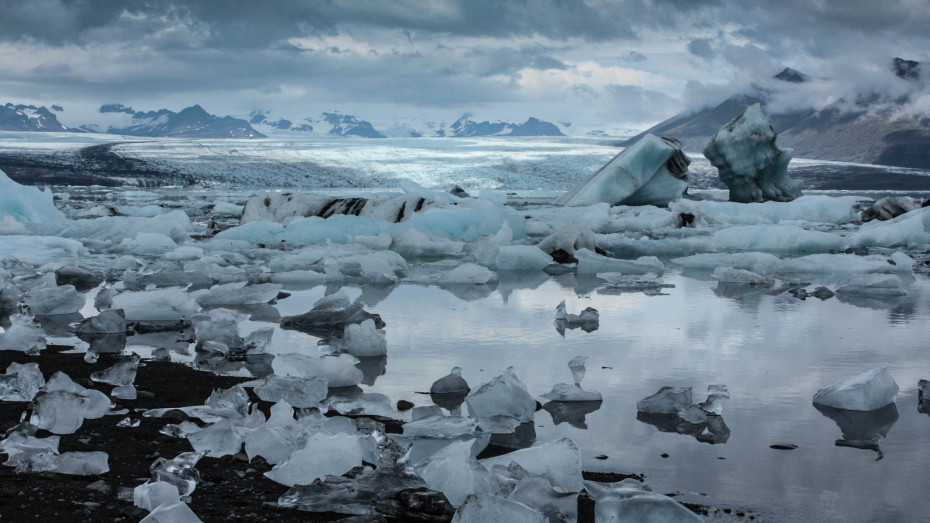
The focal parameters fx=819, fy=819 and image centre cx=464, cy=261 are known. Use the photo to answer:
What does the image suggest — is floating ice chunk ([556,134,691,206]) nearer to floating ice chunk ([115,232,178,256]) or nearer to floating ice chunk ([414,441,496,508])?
floating ice chunk ([115,232,178,256])

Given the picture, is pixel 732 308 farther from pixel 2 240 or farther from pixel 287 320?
pixel 2 240

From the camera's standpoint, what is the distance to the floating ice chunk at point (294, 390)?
2080 millimetres

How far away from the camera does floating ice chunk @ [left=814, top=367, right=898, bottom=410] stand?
2.04 m

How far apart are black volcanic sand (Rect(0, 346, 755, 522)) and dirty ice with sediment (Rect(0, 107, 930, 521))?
0.10 ft

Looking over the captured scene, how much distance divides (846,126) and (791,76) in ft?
108

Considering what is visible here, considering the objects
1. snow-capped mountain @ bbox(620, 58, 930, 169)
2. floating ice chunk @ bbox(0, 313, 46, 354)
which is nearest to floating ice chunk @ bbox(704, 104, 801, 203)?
floating ice chunk @ bbox(0, 313, 46, 354)

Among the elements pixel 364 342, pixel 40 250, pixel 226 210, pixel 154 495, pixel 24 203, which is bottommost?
pixel 226 210

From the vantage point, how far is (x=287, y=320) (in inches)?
131

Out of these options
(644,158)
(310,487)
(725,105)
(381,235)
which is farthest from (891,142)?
(310,487)

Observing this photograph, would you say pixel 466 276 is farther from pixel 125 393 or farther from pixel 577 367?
pixel 125 393

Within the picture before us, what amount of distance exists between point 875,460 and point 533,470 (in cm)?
72

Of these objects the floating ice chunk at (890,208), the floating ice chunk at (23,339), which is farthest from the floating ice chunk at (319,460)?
the floating ice chunk at (890,208)

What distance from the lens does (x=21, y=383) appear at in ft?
6.65

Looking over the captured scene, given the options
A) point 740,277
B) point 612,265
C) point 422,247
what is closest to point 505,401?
point 740,277
